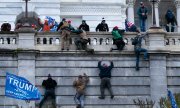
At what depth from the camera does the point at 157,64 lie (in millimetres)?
40469

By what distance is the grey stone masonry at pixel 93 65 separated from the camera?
3984 centimetres

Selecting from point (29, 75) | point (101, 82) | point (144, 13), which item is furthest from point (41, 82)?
point (144, 13)

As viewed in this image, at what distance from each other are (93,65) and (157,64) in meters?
3.82

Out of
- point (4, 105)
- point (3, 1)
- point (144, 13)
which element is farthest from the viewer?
point (3, 1)

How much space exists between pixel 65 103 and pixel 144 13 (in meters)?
9.62

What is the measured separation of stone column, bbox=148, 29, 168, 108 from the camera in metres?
40.1

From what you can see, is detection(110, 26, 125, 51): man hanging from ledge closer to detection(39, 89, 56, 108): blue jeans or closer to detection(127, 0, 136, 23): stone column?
detection(39, 89, 56, 108): blue jeans

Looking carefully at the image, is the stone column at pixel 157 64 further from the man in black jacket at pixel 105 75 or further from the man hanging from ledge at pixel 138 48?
the man in black jacket at pixel 105 75

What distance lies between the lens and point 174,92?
132ft

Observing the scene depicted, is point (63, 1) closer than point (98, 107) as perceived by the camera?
No

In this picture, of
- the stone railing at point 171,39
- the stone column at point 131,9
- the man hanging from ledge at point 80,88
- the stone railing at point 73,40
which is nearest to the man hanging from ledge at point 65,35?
the stone railing at point 73,40

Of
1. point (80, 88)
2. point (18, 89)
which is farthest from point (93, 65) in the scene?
point (18, 89)

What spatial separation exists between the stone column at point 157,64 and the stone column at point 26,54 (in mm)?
7039

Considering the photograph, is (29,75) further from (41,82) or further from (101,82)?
(101,82)
